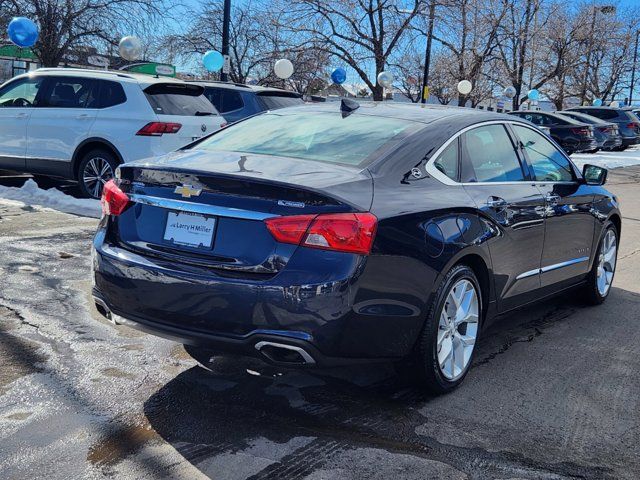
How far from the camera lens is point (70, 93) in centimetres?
1014

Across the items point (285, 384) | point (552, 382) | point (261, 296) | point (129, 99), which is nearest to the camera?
point (261, 296)

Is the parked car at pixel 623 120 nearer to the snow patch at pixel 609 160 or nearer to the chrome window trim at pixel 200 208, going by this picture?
the snow patch at pixel 609 160

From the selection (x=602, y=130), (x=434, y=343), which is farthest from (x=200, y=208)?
(x=602, y=130)

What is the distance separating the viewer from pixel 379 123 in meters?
4.33

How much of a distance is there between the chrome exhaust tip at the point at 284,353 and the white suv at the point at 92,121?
6639 millimetres

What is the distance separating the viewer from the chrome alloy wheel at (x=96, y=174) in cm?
972

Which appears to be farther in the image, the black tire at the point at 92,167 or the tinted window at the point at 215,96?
the tinted window at the point at 215,96

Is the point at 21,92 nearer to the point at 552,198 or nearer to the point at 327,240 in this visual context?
the point at 552,198

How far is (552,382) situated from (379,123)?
71.5 inches

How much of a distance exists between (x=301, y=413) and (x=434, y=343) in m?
0.76

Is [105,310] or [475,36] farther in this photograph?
[475,36]

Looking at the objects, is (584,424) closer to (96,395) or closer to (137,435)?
(137,435)

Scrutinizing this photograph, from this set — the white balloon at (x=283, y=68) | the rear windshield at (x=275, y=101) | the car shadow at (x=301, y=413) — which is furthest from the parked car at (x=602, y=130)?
the car shadow at (x=301, y=413)


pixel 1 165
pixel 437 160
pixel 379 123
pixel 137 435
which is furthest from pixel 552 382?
pixel 1 165
